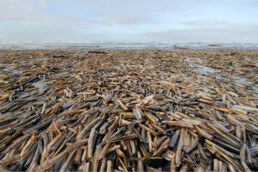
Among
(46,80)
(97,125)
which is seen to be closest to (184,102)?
(97,125)

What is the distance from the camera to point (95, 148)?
2.23m

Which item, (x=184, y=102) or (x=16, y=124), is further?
(x=184, y=102)

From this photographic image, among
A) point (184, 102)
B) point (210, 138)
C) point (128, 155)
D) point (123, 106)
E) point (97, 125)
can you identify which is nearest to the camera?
point (128, 155)

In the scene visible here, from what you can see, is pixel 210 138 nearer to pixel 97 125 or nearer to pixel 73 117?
pixel 97 125

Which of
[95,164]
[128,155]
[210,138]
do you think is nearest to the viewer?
[95,164]

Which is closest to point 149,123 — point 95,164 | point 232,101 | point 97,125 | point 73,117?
point 97,125

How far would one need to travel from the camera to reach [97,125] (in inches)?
105

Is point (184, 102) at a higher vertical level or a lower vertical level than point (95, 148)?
higher

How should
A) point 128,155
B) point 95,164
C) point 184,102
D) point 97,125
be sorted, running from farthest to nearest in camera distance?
point 184,102 < point 97,125 < point 128,155 < point 95,164

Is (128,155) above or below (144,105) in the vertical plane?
below

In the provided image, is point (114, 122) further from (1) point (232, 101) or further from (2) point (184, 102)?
(1) point (232, 101)

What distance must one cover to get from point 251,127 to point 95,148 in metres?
3.23

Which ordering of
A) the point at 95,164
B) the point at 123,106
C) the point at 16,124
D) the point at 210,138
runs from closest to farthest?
the point at 95,164
the point at 210,138
the point at 16,124
the point at 123,106

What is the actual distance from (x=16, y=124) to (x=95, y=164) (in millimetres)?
2298
